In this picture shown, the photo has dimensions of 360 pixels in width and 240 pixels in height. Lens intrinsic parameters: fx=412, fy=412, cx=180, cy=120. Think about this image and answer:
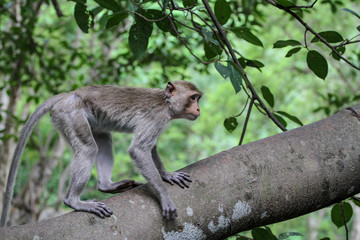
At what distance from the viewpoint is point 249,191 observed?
94.3 inches

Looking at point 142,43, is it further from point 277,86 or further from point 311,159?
point 277,86

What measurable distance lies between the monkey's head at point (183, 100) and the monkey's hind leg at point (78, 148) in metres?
0.80

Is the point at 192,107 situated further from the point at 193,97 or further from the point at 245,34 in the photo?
the point at 245,34

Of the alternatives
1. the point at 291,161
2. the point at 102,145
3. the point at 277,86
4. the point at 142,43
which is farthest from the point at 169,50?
the point at 277,86

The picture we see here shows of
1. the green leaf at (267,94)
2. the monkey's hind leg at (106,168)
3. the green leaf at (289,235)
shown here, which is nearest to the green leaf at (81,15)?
the monkey's hind leg at (106,168)

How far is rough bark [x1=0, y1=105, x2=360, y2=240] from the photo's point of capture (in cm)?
225

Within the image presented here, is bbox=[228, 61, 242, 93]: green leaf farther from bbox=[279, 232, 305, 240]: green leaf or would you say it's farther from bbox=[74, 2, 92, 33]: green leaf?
bbox=[74, 2, 92, 33]: green leaf

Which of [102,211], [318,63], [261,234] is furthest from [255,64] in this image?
[102,211]

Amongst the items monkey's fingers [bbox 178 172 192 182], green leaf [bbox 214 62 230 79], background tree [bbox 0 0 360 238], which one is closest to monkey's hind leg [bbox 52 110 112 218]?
monkey's fingers [bbox 178 172 192 182]

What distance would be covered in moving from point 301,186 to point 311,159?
19 cm

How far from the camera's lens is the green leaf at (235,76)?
255 centimetres

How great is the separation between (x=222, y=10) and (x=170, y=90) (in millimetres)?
1028

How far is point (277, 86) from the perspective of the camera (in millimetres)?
12406

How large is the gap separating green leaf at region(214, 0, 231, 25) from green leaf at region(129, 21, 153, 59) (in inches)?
20.1
